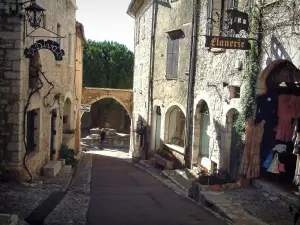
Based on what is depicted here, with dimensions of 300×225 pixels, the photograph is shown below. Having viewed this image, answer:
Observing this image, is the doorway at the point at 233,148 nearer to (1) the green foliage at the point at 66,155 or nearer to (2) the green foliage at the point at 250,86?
(2) the green foliage at the point at 250,86

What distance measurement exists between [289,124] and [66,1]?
32.4ft

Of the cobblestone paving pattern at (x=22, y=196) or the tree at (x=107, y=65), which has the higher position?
the tree at (x=107, y=65)

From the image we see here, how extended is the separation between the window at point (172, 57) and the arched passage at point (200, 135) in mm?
2297

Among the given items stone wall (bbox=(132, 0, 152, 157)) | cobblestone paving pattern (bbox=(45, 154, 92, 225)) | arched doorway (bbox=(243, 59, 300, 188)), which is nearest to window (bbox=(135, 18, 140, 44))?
stone wall (bbox=(132, 0, 152, 157))

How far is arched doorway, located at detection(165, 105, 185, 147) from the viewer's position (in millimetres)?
Answer: 15773

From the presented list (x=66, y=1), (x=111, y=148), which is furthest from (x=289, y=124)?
(x=111, y=148)

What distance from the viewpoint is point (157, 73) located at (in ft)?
54.9

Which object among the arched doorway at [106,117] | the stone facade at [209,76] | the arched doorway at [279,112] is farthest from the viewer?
the arched doorway at [106,117]

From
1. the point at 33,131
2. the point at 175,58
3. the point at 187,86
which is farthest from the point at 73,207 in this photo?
the point at 175,58

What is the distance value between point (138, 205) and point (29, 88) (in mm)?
4260

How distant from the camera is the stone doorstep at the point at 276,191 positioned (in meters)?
7.96

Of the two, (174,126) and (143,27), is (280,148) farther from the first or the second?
(143,27)

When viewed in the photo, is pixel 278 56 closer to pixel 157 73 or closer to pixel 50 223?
pixel 50 223

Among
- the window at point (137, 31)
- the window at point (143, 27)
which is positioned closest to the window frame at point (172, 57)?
the window at point (143, 27)
